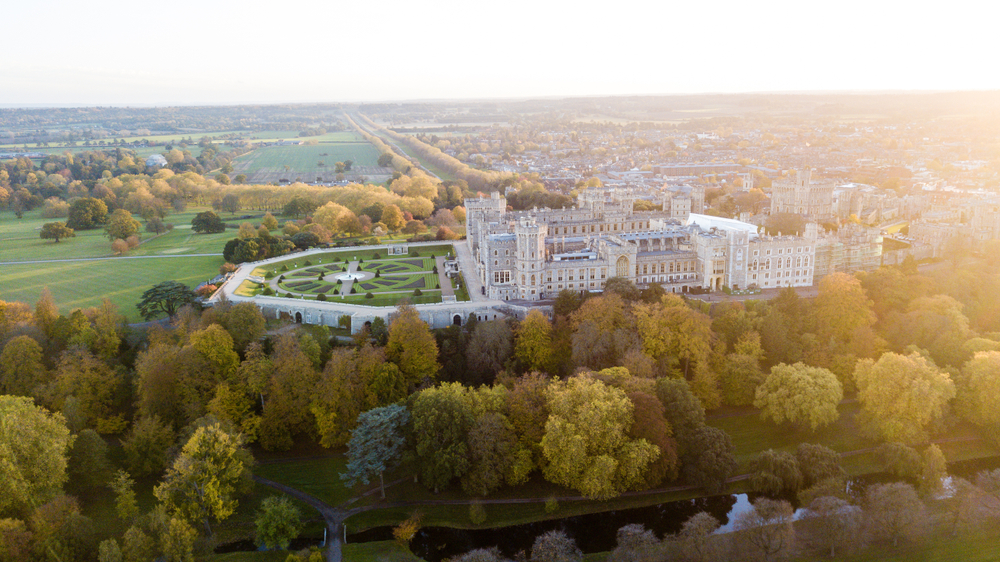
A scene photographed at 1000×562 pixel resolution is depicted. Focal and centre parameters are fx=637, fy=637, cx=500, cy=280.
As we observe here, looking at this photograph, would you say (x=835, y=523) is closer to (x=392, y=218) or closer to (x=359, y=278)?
(x=359, y=278)

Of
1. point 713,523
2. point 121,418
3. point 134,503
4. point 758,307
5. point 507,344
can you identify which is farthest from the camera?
point 758,307

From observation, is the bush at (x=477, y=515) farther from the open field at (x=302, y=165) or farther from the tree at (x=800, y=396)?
the open field at (x=302, y=165)

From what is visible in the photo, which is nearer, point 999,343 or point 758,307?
point 999,343

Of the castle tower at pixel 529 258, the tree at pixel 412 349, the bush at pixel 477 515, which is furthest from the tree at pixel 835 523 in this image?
the castle tower at pixel 529 258

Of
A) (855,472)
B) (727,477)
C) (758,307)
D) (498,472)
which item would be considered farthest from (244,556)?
(758,307)

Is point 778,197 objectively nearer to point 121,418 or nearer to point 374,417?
point 374,417

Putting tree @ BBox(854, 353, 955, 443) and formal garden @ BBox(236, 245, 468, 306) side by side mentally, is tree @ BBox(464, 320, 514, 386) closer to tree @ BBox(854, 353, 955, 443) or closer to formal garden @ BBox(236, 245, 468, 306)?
formal garden @ BBox(236, 245, 468, 306)
